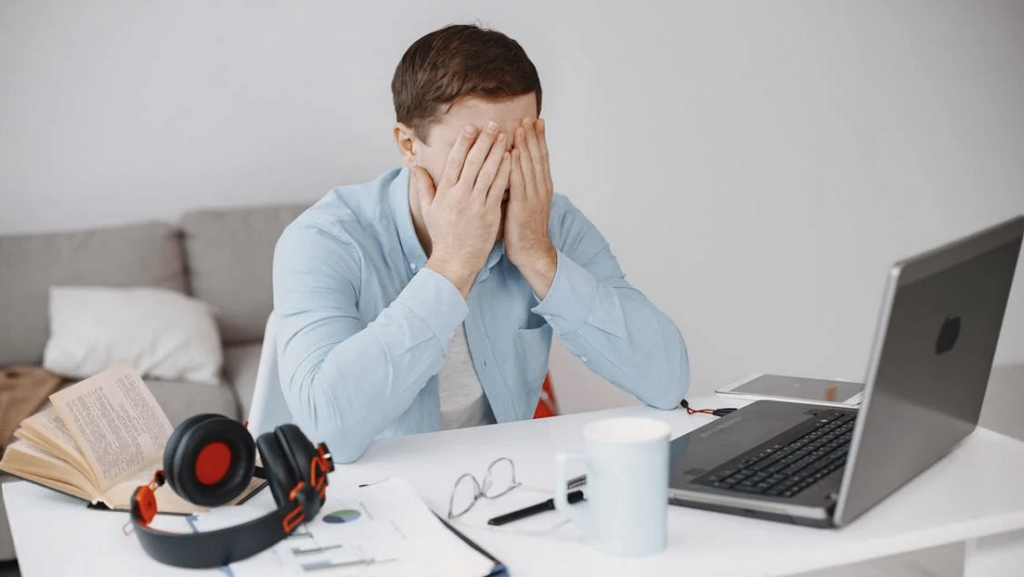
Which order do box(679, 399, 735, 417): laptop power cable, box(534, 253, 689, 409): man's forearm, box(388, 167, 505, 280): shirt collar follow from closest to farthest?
box(679, 399, 735, 417): laptop power cable < box(534, 253, 689, 409): man's forearm < box(388, 167, 505, 280): shirt collar

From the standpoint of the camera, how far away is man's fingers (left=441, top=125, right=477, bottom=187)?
1.44 meters

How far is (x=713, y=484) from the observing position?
3.42 feet

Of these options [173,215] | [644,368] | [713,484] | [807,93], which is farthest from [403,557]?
[807,93]

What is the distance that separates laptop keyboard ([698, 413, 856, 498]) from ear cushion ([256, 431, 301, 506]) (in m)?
0.41

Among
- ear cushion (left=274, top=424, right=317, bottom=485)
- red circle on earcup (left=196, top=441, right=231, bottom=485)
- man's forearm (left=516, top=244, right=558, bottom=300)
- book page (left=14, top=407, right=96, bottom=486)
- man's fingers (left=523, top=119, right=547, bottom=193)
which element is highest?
man's fingers (left=523, top=119, right=547, bottom=193)

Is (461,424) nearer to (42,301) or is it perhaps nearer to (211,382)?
(211,382)

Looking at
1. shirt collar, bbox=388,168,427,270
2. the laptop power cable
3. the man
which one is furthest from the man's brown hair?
the laptop power cable

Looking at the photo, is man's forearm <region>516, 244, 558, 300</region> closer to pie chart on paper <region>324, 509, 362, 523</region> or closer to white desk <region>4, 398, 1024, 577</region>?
white desk <region>4, 398, 1024, 577</region>

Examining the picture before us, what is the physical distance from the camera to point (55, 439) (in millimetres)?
1125

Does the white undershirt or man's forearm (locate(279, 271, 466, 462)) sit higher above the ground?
man's forearm (locate(279, 271, 466, 462))

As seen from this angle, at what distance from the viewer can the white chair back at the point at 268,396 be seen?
145cm

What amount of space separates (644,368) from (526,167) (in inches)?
13.1

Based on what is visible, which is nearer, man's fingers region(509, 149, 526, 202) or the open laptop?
the open laptop

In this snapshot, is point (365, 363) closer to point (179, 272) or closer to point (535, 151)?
point (535, 151)
